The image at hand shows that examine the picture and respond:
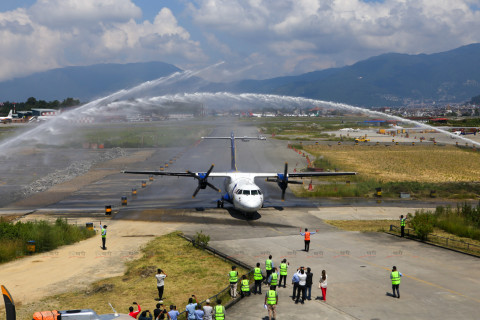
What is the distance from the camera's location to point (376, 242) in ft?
102

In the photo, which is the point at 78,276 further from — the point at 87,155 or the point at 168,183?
the point at 87,155

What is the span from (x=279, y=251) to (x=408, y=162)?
Result: 57100 millimetres

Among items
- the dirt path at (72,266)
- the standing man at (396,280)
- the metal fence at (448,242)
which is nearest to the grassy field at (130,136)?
the dirt path at (72,266)

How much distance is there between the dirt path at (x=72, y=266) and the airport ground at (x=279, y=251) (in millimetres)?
60

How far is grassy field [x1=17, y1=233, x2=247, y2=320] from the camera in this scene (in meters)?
20.2

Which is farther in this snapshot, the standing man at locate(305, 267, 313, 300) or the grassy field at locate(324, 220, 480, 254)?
the grassy field at locate(324, 220, 480, 254)

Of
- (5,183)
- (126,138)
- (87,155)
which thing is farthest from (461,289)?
(126,138)

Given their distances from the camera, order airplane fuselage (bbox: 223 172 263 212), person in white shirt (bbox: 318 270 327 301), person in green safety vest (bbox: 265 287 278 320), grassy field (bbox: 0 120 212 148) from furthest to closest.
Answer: grassy field (bbox: 0 120 212 148), airplane fuselage (bbox: 223 172 263 212), person in white shirt (bbox: 318 270 327 301), person in green safety vest (bbox: 265 287 278 320)

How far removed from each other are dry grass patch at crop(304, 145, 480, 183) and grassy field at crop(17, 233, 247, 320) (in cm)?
3945

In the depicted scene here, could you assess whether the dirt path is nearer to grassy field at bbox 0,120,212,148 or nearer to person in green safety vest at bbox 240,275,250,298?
person in green safety vest at bbox 240,275,250,298

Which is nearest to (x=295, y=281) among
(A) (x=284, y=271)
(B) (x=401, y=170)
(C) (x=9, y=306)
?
(A) (x=284, y=271)

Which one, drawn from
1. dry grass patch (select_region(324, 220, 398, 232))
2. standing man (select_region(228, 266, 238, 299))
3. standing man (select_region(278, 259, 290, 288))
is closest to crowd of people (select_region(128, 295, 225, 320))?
standing man (select_region(228, 266, 238, 299))

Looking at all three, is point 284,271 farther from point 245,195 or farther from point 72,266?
point 245,195

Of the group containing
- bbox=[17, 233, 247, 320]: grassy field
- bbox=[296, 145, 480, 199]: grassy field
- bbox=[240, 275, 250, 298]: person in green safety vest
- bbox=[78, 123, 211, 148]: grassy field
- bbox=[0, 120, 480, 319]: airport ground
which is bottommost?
bbox=[17, 233, 247, 320]: grassy field
